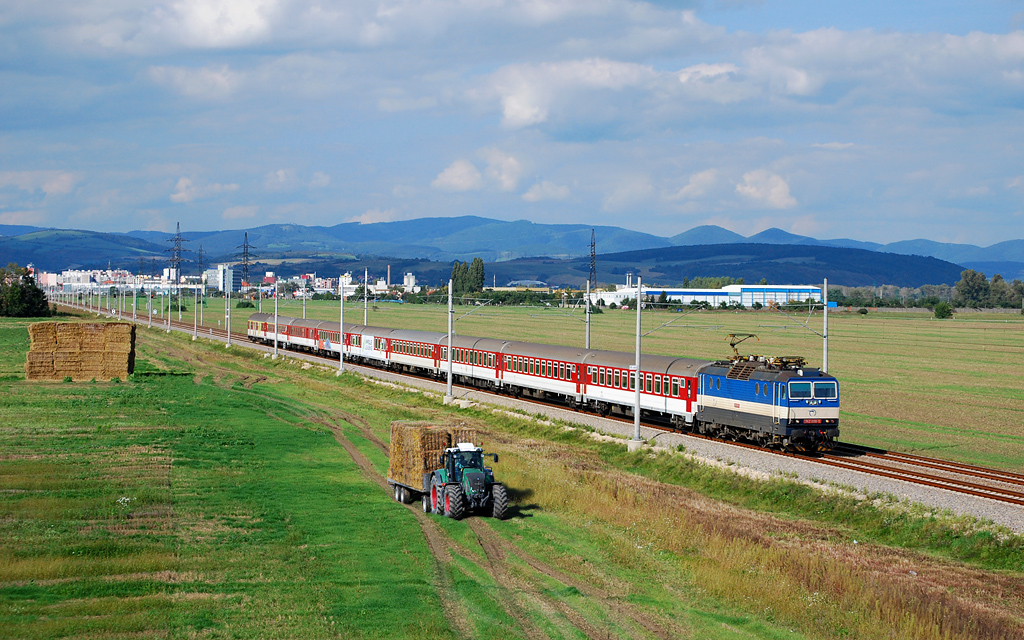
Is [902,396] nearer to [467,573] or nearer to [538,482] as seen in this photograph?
[538,482]

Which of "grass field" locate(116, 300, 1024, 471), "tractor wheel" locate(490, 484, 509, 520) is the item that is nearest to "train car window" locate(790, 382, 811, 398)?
"grass field" locate(116, 300, 1024, 471)

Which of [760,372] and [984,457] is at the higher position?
[760,372]

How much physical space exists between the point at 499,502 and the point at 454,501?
134 cm

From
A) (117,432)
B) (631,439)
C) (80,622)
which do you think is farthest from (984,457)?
(117,432)

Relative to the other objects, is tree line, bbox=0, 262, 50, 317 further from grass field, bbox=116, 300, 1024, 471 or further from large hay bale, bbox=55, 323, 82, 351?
large hay bale, bbox=55, 323, 82, 351

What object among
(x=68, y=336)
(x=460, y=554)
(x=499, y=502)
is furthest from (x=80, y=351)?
(x=460, y=554)

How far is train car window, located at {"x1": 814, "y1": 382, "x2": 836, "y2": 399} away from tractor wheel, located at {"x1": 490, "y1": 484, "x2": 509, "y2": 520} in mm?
16619

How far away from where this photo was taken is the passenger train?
37.4m

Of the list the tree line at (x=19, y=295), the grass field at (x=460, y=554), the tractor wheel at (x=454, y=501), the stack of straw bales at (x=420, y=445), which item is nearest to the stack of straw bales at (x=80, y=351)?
the grass field at (x=460, y=554)

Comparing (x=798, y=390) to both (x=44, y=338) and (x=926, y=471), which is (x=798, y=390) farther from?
(x=44, y=338)

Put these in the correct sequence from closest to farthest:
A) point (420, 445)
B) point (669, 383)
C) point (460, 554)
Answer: point (460, 554), point (420, 445), point (669, 383)

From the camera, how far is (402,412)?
170 feet

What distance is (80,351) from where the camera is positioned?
66.2 meters

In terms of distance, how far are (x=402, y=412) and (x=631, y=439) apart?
54.1 feet
